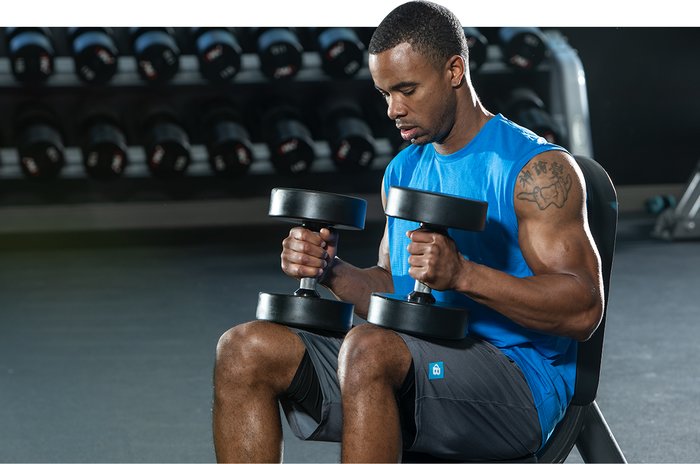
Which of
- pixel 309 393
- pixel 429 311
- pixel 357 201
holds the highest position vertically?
pixel 357 201

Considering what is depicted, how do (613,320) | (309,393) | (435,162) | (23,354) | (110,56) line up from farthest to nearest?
(110,56), (613,320), (23,354), (435,162), (309,393)

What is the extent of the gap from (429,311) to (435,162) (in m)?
0.34

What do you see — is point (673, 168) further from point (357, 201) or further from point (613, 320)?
point (357, 201)

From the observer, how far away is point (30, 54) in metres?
4.43

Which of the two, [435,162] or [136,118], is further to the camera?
[136,118]

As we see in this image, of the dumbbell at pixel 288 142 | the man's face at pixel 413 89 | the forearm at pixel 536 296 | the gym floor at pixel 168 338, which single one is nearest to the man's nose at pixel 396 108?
the man's face at pixel 413 89

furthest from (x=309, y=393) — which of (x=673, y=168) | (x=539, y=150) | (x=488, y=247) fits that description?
(x=673, y=168)

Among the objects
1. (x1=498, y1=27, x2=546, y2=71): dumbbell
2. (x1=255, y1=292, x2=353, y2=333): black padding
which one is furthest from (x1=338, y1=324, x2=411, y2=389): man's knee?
(x1=498, y1=27, x2=546, y2=71): dumbbell

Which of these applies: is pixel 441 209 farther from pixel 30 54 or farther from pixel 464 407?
pixel 30 54

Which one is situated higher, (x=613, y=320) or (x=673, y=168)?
(x=673, y=168)

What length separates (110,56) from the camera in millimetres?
4477

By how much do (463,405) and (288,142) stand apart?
3218 millimetres

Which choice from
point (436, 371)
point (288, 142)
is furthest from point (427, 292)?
point (288, 142)

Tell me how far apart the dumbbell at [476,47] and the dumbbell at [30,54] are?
1843mm
